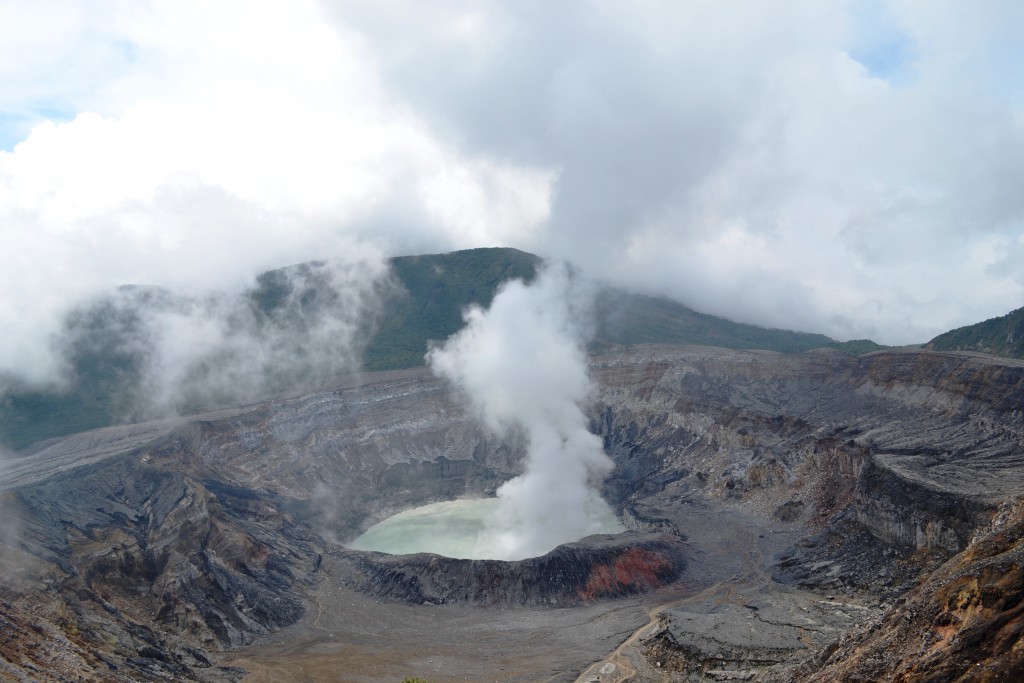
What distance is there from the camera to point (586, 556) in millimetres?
66750

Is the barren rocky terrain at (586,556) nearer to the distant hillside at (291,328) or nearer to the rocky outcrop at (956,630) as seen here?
the rocky outcrop at (956,630)

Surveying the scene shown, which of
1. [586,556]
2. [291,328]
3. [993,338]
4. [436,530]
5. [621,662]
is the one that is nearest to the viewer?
[621,662]

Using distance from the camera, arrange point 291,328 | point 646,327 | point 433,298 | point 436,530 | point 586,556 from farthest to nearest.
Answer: point 433,298
point 646,327
point 291,328
point 436,530
point 586,556

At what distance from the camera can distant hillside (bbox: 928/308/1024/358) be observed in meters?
116

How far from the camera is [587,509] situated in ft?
296

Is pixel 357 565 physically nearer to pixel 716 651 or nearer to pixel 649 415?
pixel 716 651

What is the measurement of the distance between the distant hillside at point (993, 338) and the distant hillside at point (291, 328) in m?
37.3

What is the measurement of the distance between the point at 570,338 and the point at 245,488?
70.4 metres

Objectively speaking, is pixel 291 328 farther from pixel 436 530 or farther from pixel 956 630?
pixel 956 630

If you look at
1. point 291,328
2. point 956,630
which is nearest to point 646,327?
point 291,328

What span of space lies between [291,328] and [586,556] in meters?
114

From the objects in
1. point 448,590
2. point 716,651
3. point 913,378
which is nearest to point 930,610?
point 716,651

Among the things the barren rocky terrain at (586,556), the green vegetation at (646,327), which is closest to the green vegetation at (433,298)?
the green vegetation at (646,327)

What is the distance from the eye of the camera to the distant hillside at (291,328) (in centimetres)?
12825
